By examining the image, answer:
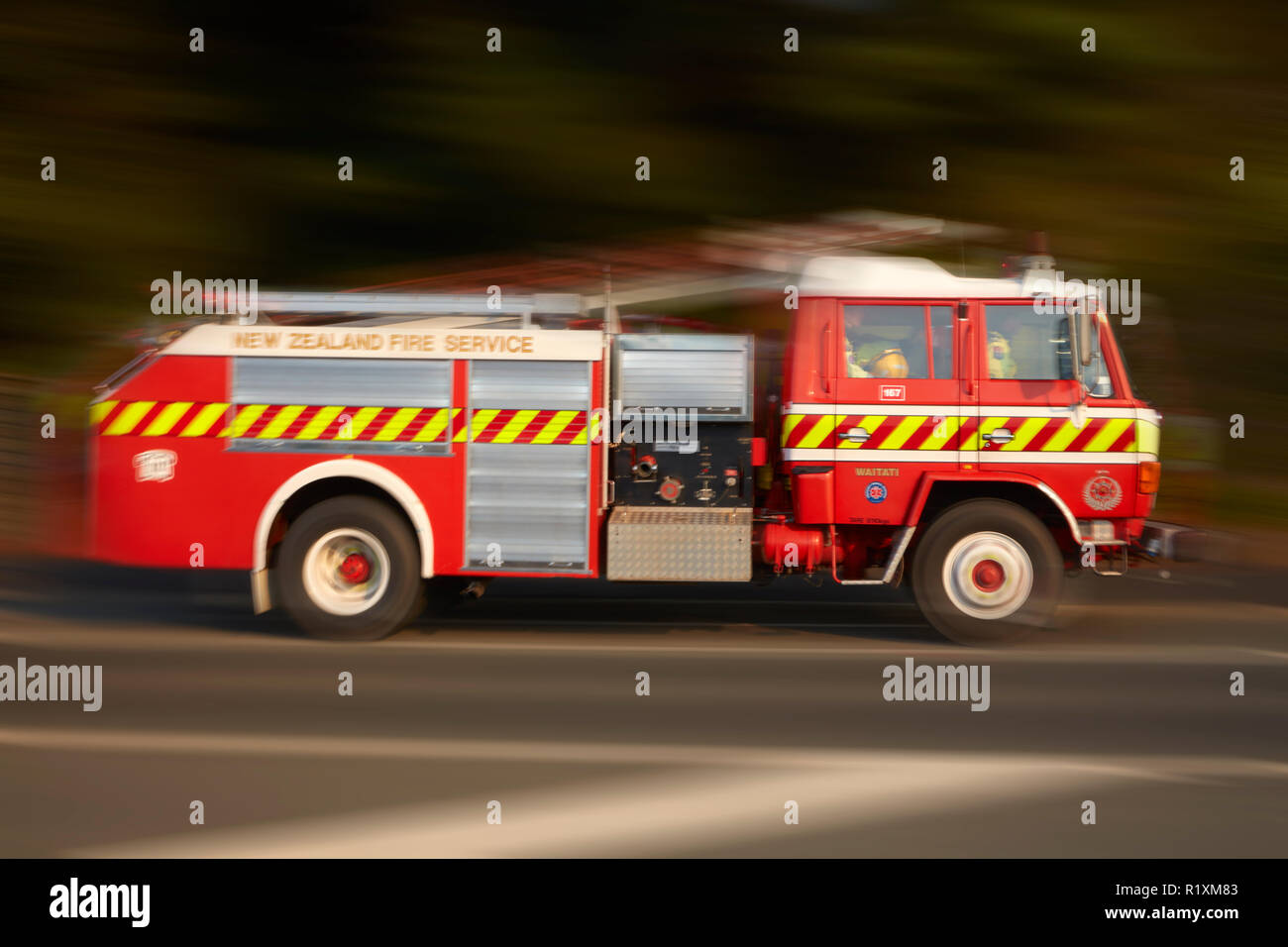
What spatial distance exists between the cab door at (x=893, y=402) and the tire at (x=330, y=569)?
297 cm

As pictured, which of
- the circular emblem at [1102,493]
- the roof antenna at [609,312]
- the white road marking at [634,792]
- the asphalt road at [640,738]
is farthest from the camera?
the roof antenna at [609,312]

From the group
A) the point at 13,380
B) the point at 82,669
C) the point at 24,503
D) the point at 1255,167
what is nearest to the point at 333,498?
the point at 82,669

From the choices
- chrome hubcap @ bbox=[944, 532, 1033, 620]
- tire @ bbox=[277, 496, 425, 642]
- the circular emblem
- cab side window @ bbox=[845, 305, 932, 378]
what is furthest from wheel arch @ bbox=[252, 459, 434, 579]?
the circular emblem

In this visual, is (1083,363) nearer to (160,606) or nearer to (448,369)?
(448,369)

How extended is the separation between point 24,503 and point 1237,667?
9251 millimetres

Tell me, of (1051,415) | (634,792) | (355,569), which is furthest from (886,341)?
(634,792)

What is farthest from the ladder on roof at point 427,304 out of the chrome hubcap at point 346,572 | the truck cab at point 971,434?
the truck cab at point 971,434

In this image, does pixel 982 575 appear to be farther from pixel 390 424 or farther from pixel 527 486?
pixel 390 424

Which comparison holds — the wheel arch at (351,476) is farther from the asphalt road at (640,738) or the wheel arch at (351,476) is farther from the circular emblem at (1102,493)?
the circular emblem at (1102,493)

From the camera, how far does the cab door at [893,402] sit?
26.5 ft

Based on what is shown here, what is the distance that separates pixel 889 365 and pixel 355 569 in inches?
151

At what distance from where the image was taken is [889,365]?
816 centimetres

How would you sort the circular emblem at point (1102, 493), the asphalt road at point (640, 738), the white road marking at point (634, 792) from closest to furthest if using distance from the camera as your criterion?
1. the white road marking at point (634, 792)
2. the asphalt road at point (640, 738)
3. the circular emblem at point (1102, 493)

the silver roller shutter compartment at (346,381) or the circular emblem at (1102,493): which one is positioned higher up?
the silver roller shutter compartment at (346,381)
